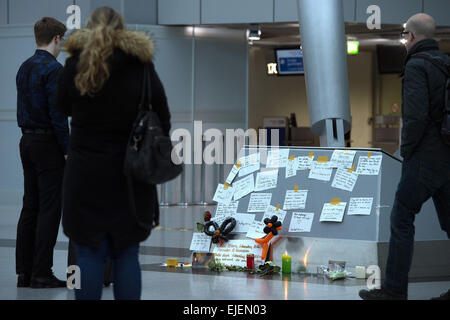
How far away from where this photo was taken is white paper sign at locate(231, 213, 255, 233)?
643 centimetres

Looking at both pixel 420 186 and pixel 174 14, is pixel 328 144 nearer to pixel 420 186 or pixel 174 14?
pixel 420 186

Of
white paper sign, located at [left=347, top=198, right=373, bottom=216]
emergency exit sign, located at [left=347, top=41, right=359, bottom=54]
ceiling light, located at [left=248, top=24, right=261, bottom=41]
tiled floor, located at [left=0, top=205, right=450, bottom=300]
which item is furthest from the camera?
emergency exit sign, located at [left=347, top=41, right=359, bottom=54]

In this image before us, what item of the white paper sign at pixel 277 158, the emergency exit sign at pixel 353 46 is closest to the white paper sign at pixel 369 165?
the white paper sign at pixel 277 158

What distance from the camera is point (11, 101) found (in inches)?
513

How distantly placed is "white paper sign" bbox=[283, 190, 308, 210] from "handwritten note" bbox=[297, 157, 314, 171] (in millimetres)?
190

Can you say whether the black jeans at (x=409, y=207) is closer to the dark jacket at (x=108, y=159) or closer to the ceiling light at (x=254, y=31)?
A: the dark jacket at (x=108, y=159)

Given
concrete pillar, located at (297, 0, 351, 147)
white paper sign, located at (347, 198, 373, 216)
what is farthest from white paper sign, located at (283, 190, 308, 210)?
concrete pillar, located at (297, 0, 351, 147)

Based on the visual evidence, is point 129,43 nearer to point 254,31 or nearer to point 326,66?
point 326,66

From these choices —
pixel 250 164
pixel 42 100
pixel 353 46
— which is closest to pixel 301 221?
pixel 250 164

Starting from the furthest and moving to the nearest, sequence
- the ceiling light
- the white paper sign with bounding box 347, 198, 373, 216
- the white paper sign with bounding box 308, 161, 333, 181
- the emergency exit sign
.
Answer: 1. the emergency exit sign
2. the ceiling light
3. the white paper sign with bounding box 308, 161, 333, 181
4. the white paper sign with bounding box 347, 198, 373, 216

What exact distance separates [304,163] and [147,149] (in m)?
3.00

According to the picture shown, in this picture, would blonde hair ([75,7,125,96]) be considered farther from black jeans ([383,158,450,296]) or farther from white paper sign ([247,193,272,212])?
white paper sign ([247,193,272,212])

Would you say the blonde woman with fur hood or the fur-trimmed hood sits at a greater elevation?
the fur-trimmed hood

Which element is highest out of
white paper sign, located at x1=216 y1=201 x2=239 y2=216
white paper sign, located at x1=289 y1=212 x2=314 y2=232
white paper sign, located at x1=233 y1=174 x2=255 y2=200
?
white paper sign, located at x1=233 y1=174 x2=255 y2=200
